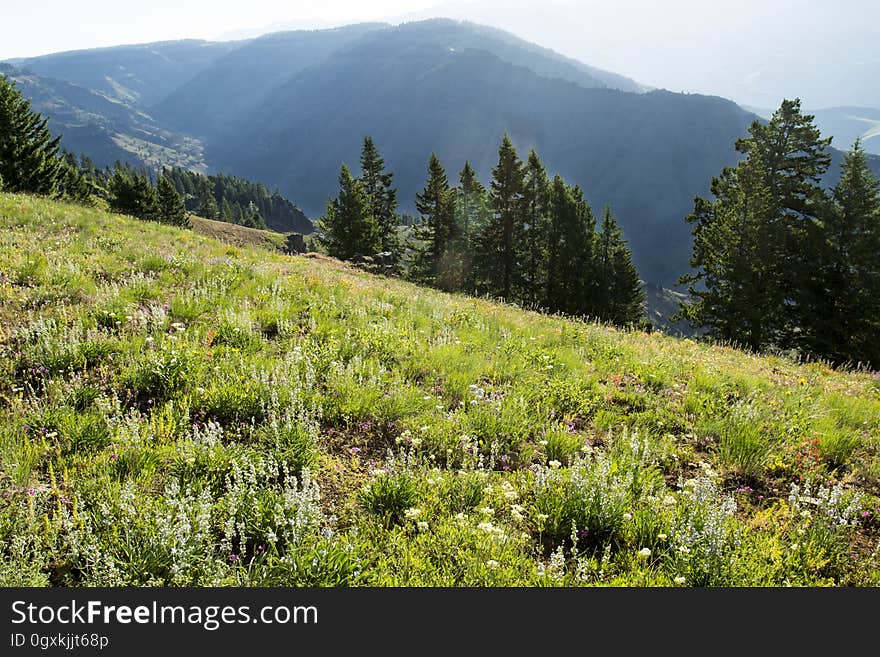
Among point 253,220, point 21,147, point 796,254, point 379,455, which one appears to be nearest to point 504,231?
point 796,254

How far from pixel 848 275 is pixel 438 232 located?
39.1m

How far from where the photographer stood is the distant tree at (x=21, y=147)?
161 ft

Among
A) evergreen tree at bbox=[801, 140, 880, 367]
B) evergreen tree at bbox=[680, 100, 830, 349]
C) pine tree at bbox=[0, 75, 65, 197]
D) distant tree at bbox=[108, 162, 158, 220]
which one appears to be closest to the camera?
evergreen tree at bbox=[801, 140, 880, 367]

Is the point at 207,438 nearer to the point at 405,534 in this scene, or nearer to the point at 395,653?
the point at 405,534

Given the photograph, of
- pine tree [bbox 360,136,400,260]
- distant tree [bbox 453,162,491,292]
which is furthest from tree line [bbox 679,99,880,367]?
pine tree [bbox 360,136,400,260]

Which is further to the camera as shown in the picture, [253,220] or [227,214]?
[227,214]

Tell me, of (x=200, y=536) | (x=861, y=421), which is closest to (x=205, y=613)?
(x=200, y=536)

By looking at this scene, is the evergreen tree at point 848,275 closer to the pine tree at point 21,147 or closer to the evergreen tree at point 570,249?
the evergreen tree at point 570,249

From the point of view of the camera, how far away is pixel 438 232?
5675 centimetres

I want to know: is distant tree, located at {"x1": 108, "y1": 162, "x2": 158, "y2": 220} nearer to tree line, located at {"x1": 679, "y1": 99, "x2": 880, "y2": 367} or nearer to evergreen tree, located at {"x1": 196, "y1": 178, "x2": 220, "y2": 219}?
tree line, located at {"x1": 679, "y1": 99, "x2": 880, "y2": 367}

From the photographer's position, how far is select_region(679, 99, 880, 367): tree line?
2856cm

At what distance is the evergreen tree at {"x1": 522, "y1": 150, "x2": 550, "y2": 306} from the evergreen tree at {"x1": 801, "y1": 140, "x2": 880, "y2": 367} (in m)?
25.4

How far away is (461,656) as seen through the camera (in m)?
2.49

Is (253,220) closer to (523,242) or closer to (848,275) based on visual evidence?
(523,242)
